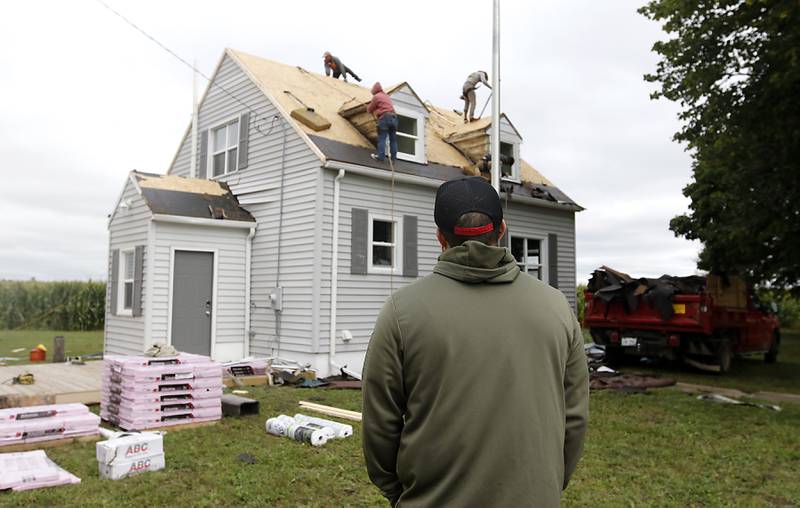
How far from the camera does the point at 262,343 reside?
41.3 ft

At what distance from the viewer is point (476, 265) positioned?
1950 mm

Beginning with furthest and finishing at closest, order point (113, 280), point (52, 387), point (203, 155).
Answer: point (203, 155), point (113, 280), point (52, 387)

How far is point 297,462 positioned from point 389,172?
306 inches

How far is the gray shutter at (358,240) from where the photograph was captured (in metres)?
12.1

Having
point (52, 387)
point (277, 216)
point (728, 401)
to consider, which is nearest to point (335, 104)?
point (277, 216)

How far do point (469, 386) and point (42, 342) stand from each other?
70.3 ft

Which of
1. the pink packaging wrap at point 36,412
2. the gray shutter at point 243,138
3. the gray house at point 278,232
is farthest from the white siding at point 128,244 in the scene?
the pink packaging wrap at point 36,412

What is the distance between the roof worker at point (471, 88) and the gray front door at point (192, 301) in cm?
837

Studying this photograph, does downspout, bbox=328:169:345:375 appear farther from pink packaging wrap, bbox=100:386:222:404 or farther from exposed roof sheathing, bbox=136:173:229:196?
pink packaging wrap, bbox=100:386:222:404

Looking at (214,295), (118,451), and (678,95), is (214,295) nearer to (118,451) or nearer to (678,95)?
(118,451)

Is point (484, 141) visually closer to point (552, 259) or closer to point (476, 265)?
point (552, 259)

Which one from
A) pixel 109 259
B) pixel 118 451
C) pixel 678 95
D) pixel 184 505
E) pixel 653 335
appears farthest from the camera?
pixel 109 259

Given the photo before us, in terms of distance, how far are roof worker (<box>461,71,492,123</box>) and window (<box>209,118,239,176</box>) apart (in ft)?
20.8

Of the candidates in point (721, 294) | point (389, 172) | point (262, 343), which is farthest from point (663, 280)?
point (262, 343)
